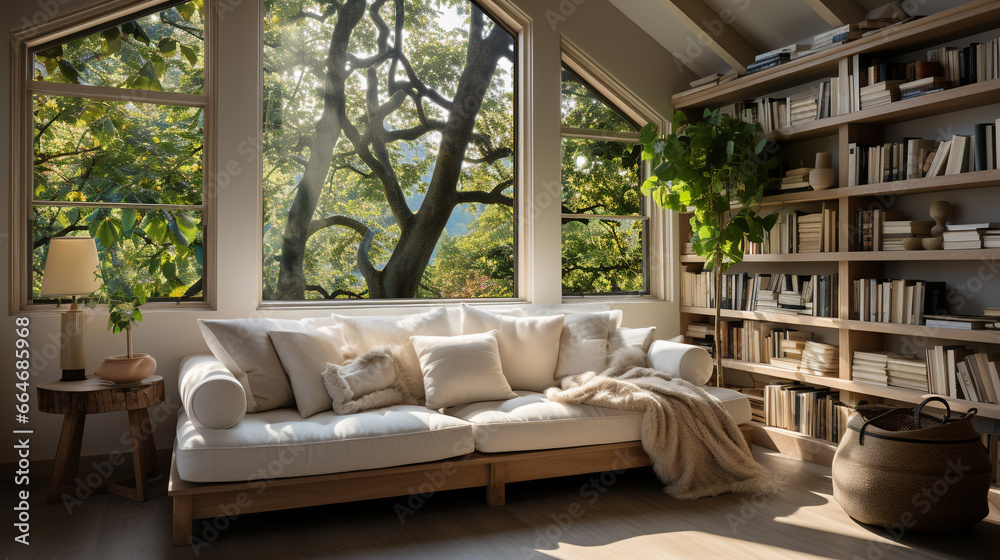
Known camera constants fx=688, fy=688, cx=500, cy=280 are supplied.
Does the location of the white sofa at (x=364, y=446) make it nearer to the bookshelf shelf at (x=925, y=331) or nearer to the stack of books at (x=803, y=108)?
the bookshelf shelf at (x=925, y=331)

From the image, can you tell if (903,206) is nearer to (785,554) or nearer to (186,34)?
(785,554)

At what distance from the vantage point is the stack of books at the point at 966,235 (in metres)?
3.38

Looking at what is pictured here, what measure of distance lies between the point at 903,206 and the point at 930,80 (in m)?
0.75

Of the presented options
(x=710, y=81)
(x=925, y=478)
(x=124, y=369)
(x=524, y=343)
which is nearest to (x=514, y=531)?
(x=524, y=343)

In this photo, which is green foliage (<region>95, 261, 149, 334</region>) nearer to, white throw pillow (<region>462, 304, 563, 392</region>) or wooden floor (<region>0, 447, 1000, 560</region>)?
wooden floor (<region>0, 447, 1000, 560</region>)

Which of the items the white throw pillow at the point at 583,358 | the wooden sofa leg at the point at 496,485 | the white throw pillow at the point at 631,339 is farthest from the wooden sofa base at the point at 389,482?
the white throw pillow at the point at 631,339

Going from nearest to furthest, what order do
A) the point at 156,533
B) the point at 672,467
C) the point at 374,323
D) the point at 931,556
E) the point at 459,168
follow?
the point at 931,556
the point at 156,533
the point at 672,467
the point at 374,323
the point at 459,168

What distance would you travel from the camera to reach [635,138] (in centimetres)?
530

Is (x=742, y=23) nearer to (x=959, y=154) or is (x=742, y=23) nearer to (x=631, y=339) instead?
(x=959, y=154)

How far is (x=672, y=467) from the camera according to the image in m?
3.48

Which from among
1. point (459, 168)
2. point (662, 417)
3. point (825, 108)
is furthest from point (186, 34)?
point (825, 108)

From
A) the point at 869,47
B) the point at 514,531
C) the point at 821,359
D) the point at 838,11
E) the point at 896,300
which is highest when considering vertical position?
the point at 838,11

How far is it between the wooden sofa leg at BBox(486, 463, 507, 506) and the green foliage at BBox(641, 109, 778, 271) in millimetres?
2108

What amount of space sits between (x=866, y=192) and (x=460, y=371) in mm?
2477
